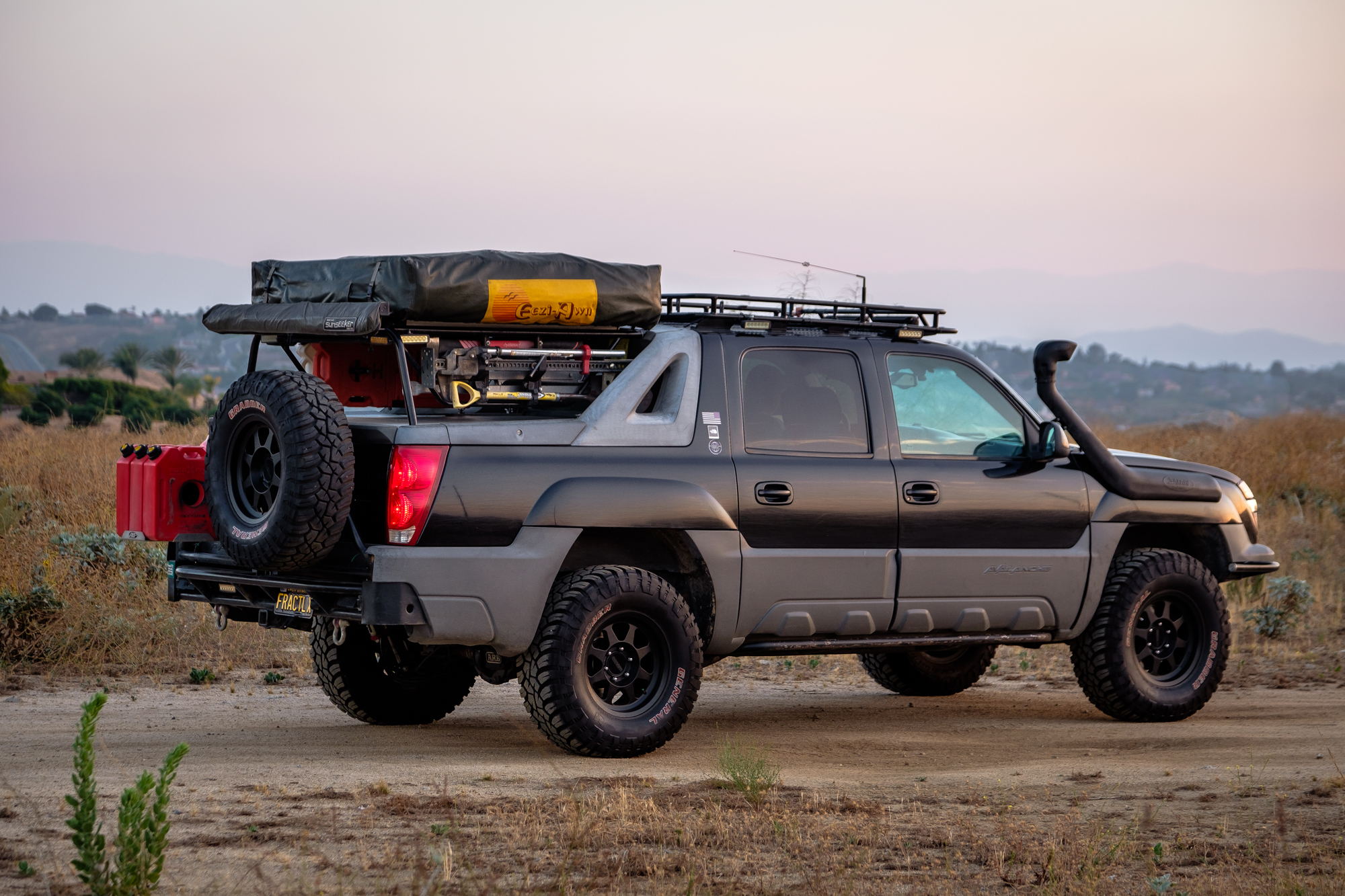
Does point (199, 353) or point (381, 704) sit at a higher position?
point (199, 353)

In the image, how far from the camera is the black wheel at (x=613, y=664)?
A: 21.8 feet

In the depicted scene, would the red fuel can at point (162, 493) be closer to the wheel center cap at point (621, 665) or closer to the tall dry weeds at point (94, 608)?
the wheel center cap at point (621, 665)

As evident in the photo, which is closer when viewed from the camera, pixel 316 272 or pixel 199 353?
pixel 316 272

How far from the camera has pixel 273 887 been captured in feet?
14.8

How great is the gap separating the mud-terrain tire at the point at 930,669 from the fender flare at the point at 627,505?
2.99 m

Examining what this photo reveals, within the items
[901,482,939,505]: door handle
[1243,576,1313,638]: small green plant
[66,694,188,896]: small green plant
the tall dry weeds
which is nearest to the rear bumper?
[66,694,188,896]: small green plant

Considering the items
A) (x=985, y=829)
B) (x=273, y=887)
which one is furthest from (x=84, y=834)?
(x=985, y=829)

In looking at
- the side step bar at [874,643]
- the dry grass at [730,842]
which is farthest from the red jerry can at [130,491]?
the side step bar at [874,643]

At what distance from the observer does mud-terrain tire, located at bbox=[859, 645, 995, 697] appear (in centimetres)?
963

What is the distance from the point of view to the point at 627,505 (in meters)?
6.82

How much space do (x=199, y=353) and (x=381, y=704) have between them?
70.2 meters

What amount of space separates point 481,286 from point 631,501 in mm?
1190

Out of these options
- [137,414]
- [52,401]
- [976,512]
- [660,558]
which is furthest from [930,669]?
[52,401]

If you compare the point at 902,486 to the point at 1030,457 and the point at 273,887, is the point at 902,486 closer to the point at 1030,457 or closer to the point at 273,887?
the point at 1030,457
